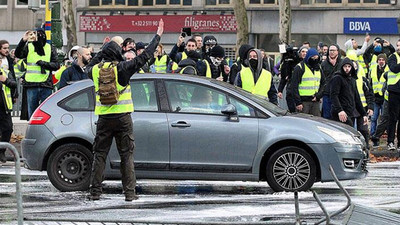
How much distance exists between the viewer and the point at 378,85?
2208 centimetres

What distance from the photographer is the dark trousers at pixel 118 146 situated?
12.0 m

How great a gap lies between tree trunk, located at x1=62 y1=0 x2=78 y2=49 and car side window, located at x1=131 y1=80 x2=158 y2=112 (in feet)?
110

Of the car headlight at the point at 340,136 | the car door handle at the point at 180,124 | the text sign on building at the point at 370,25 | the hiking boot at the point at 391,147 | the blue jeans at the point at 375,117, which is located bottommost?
the hiking boot at the point at 391,147

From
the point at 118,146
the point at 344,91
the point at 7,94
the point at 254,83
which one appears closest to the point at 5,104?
the point at 7,94

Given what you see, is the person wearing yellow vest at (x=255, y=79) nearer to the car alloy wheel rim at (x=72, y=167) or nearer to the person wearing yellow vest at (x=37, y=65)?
the car alloy wheel rim at (x=72, y=167)

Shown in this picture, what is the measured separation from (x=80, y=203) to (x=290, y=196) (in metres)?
2.50

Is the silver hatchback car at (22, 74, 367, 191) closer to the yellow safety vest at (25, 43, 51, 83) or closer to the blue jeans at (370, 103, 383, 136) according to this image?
the yellow safety vest at (25, 43, 51, 83)

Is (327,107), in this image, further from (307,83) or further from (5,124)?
(5,124)

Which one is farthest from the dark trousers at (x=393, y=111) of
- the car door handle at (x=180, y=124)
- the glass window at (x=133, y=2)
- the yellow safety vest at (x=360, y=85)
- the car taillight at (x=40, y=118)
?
the glass window at (x=133, y=2)

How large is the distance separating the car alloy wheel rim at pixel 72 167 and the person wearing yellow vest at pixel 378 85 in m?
9.74

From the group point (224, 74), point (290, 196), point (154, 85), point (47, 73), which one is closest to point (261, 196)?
point (290, 196)

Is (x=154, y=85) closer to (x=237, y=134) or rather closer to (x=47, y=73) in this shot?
(x=237, y=134)

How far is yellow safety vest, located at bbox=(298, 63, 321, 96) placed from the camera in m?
18.5

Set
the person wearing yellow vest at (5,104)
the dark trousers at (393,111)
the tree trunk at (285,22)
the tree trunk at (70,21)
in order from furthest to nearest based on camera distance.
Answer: the tree trunk at (70,21), the tree trunk at (285,22), the dark trousers at (393,111), the person wearing yellow vest at (5,104)
